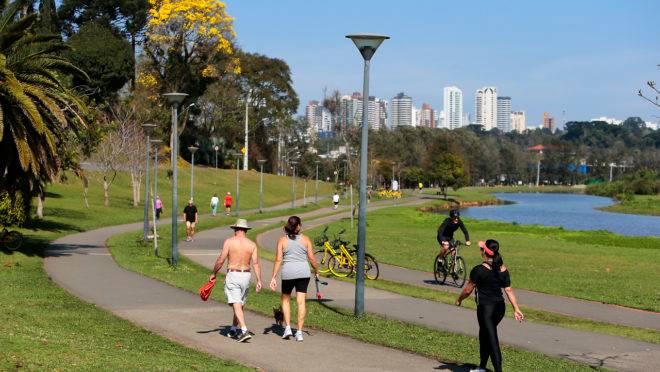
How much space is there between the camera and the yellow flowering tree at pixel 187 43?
65750 mm

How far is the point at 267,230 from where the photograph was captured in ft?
128

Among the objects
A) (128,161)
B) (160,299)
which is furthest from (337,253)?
(128,161)

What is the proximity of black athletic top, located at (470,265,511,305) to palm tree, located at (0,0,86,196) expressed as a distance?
43.5ft

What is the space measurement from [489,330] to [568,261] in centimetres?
1834

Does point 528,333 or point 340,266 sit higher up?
point 528,333

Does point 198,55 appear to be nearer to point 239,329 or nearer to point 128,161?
point 128,161

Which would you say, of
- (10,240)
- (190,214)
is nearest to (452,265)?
(10,240)

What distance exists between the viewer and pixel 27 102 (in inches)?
753

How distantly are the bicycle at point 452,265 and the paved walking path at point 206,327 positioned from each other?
6478 millimetres

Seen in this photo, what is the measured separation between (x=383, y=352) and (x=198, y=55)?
2412 inches

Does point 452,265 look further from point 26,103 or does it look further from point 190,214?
point 190,214

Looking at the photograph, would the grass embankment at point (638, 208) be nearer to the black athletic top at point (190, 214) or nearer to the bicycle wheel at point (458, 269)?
the black athletic top at point (190, 214)

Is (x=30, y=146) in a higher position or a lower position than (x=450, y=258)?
higher

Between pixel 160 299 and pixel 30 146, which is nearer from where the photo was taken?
pixel 160 299
